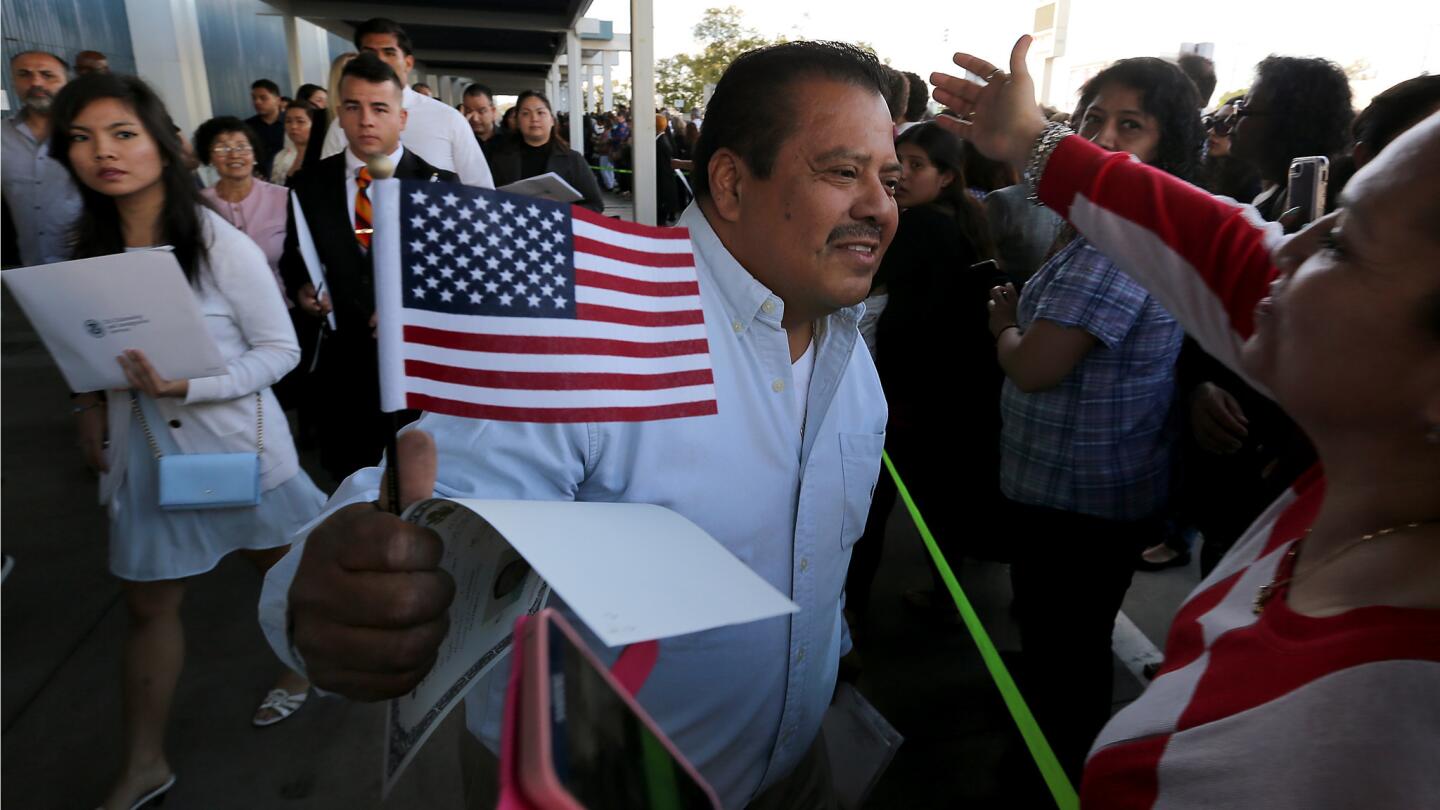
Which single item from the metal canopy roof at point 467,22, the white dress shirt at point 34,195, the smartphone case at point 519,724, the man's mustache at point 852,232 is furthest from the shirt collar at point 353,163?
the metal canopy roof at point 467,22

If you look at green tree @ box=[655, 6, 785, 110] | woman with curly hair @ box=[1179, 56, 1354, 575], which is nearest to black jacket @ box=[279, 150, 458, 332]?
woman with curly hair @ box=[1179, 56, 1354, 575]

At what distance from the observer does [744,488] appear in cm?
136

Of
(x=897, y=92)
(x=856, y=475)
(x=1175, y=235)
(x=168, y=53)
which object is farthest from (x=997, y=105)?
(x=168, y=53)

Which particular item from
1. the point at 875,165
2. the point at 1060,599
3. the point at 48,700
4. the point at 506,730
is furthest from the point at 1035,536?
the point at 48,700

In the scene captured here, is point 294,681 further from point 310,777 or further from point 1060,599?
point 1060,599

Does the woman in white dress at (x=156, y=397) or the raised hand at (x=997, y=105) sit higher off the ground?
the raised hand at (x=997, y=105)

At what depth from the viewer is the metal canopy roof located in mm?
10836

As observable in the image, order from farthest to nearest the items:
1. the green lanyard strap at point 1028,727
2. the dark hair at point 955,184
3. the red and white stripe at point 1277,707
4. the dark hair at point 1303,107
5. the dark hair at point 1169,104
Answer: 1. the dark hair at point 955,184
2. the dark hair at point 1303,107
3. the dark hair at point 1169,104
4. the green lanyard strap at point 1028,727
5. the red and white stripe at point 1277,707

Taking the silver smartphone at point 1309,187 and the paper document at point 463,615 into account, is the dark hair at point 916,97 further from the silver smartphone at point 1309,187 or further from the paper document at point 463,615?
the paper document at point 463,615

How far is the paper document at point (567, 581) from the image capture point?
66 centimetres

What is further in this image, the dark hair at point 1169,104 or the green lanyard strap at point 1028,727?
the dark hair at point 1169,104

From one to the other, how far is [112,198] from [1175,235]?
9.34 feet

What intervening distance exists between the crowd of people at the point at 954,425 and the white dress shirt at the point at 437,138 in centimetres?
73

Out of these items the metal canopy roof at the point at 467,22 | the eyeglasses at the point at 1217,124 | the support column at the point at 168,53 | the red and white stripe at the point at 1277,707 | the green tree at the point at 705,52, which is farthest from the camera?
the green tree at the point at 705,52
